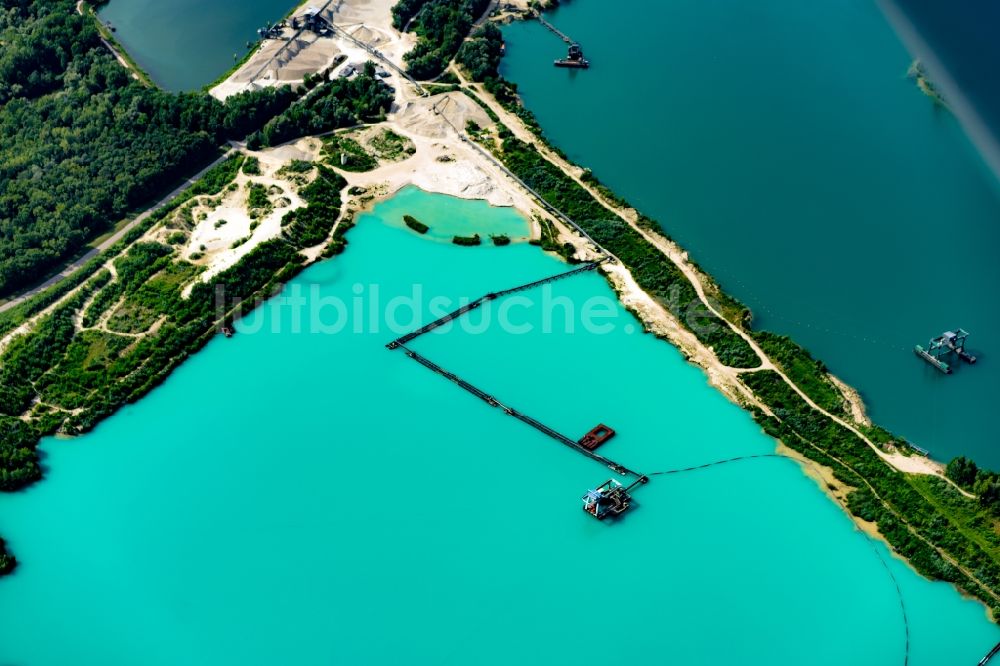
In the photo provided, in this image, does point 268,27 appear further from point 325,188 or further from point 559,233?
point 559,233

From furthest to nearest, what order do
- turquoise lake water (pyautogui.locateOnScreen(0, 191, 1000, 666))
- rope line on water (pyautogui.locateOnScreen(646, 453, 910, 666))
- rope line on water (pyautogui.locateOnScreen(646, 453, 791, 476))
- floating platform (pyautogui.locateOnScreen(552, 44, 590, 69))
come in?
floating platform (pyautogui.locateOnScreen(552, 44, 590, 69)) → rope line on water (pyautogui.locateOnScreen(646, 453, 791, 476)) → rope line on water (pyautogui.locateOnScreen(646, 453, 910, 666)) → turquoise lake water (pyautogui.locateOnScreen(0, 191, 1000, 666))

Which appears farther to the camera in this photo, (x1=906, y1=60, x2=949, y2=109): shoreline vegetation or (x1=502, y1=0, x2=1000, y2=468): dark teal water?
(x1=906, y1=60, x2=949, y2=109): shoreline vegetation

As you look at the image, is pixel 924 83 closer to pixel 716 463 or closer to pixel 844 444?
pixel 844 444

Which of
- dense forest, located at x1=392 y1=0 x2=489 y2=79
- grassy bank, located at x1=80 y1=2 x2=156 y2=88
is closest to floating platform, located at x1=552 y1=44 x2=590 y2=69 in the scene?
dense forest, located at x1=392 y1=0 x2=489 y2=79

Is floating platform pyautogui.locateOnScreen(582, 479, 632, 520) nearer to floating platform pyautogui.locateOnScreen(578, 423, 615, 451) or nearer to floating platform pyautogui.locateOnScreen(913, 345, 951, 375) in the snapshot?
floating platform pyautogui.locateOnScreen(578, 423, 615, 451)

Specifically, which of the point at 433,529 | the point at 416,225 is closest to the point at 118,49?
the point at 416,225

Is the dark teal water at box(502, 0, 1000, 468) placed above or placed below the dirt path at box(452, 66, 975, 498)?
above

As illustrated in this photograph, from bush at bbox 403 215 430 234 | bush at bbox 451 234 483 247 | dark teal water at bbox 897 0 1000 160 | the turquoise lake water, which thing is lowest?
the turquoise lake water
